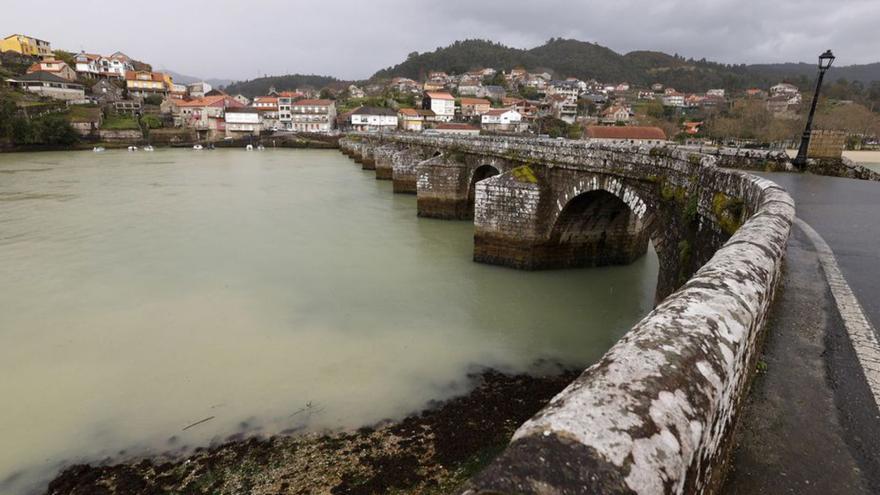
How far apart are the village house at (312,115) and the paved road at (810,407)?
3482 inches

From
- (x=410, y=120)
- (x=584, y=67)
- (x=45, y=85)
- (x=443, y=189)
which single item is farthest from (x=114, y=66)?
(x=584, y=67)

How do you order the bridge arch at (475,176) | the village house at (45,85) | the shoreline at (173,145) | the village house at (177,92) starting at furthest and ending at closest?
1. the village house at (177,92)
2. the village house at (45,85)
3. the shoreline at (173,145)
4. the bridge arch at (475,176)

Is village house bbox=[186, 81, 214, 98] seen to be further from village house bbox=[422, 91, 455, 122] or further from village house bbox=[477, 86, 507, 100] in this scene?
village house bbox=[477, 86, 507, 100]

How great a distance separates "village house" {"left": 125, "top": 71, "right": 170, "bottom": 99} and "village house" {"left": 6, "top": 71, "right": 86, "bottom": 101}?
13514 mm

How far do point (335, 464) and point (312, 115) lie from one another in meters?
88.8

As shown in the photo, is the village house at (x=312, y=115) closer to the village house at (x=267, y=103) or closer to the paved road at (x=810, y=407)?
the village house at (x=267, y=103)

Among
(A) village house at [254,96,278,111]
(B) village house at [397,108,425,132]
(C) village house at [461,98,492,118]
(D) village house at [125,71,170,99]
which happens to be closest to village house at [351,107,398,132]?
(B) village house at [397,108,425,132]

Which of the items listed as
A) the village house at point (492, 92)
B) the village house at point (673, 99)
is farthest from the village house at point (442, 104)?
the village house at point (673, 99)

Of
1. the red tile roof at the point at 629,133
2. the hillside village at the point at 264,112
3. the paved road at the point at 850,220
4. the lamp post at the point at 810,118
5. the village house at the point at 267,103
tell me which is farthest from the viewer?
the village house at the point at 267,103

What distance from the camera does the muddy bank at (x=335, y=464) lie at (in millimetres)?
5555

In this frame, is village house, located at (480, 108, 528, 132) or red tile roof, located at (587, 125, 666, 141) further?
village house, located at (480, 108, 528, 132)

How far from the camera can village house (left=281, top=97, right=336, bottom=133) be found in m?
85.9

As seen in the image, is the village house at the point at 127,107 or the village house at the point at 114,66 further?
the village house at the point at 114,66

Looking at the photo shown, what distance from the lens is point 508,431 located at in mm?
6504
